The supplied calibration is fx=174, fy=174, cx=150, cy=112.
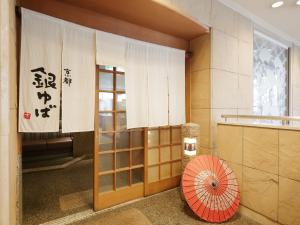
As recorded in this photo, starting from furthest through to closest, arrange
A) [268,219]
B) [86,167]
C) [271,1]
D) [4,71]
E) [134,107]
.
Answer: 1. [86,167]
2. [271,1]
3. [134,107]
4. [268,219]
5. [4,71]

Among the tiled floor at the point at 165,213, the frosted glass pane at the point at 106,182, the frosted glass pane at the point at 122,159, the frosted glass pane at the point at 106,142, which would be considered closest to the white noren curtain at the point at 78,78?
the frosted glass pane at the point at 106,142

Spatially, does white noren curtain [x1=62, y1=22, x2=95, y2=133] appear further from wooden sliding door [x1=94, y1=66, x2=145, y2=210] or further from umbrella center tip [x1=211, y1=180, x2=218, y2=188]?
umbrella center tip [x1=211, y1=180, x2=218, y2=188]

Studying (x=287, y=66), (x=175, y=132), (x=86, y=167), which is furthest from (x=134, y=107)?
(x=287, y=66)

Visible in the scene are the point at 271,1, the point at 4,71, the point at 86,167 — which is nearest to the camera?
the point at 4,71

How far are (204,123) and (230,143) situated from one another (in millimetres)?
563

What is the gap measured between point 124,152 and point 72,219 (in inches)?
45.4

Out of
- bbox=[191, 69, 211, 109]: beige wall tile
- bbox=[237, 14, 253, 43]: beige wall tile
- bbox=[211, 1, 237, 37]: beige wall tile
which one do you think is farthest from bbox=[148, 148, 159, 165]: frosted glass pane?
bbox=[237, 14, 253, 43]: beige wall tile

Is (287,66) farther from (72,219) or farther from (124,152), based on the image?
(72,219)

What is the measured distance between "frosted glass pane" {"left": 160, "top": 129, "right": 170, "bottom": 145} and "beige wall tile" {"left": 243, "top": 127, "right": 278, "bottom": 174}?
128 cm

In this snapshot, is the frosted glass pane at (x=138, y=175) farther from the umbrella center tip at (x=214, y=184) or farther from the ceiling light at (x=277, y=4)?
the ceiling light at (x=277, y=4)

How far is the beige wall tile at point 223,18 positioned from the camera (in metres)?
3.13

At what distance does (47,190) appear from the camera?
3.37 meters

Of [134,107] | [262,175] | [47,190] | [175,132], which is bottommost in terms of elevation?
[47,190]

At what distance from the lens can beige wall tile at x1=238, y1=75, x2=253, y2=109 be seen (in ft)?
11.6
